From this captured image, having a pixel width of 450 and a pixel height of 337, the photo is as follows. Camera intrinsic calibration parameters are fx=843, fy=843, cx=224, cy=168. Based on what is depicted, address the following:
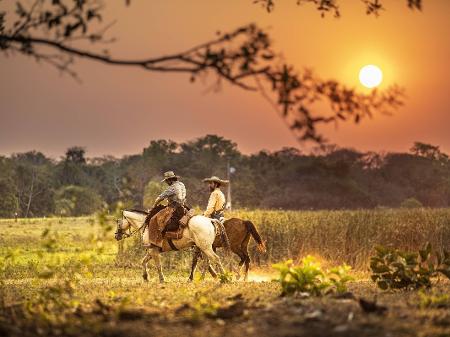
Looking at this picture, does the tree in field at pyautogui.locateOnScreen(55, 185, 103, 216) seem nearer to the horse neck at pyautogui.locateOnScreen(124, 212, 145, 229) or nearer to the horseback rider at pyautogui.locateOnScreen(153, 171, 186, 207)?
the horse neck at pyautogui.locateOnScreen(124, 212, 145, 229)

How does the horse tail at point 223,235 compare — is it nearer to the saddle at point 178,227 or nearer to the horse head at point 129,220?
the saddle at point 178,227

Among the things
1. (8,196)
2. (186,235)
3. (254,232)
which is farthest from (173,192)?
(8,196)

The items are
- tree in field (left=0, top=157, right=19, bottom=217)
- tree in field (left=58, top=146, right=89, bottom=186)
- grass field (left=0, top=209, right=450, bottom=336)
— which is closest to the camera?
grass field (left=0, top=209, right=450, bottom=336)

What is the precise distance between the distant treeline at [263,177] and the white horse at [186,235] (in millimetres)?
56299

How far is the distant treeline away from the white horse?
56299 mm

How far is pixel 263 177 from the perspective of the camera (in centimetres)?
9212

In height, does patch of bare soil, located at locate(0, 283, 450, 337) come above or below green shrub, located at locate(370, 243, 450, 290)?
below

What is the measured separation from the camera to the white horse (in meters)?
20.3

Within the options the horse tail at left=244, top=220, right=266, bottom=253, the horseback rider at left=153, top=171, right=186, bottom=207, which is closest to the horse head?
the horseback rider at left=153, top=171, right=186, bottom=207

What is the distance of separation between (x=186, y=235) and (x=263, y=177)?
7178 centimetres

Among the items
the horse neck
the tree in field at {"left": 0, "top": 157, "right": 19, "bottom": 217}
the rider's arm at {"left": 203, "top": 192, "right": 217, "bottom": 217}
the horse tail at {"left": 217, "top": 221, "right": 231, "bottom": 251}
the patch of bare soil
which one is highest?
the tree in field at {"left": 0, "top": 157, "right": 19, "bottom": 217}

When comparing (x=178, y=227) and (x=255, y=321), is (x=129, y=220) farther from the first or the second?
(x=255, y=321)

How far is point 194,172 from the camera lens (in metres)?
84.8

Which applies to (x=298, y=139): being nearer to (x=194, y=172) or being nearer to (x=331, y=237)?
(x=331, y=237)
